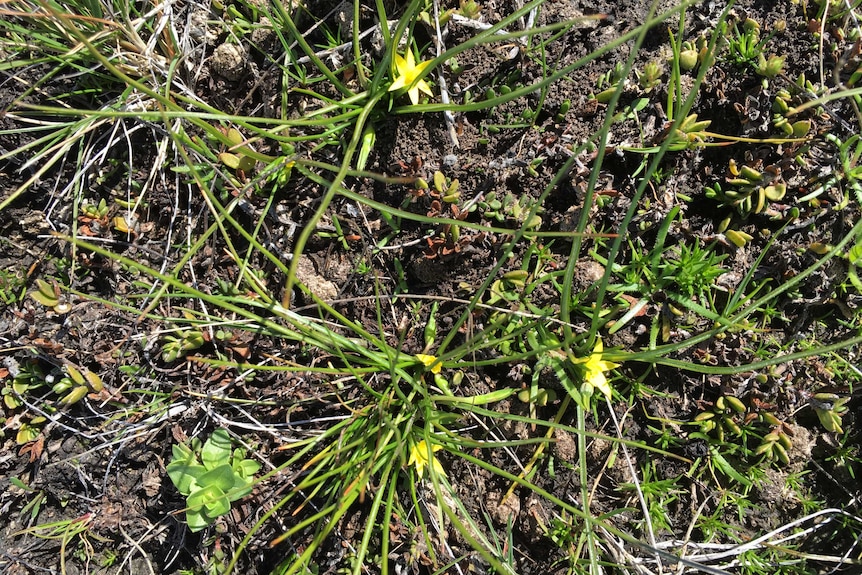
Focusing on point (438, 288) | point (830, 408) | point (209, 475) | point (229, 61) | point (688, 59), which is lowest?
point (209, 475)

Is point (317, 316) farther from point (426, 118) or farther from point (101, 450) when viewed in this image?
point (101, 450)

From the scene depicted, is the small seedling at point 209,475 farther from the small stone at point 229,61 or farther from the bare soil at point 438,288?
the small stone at point 229,61

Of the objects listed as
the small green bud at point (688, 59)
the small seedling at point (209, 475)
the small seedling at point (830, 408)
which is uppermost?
the small green bud at point (688, 59)

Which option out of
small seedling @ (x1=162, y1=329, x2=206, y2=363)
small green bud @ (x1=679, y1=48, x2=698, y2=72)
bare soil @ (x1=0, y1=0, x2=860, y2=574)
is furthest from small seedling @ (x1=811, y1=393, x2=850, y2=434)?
small seedling @ (x1=162, y1=329, x2=206, y2=363)

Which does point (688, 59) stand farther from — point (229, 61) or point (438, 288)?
point (229, 61)

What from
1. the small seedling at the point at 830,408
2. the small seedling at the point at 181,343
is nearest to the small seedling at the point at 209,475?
the small seedling at the point at 181,343

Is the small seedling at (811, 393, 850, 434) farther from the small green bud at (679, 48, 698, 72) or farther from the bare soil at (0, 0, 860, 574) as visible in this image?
the small green bud at (679, 48, 698, 72)

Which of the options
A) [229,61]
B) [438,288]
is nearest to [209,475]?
[438,288]
